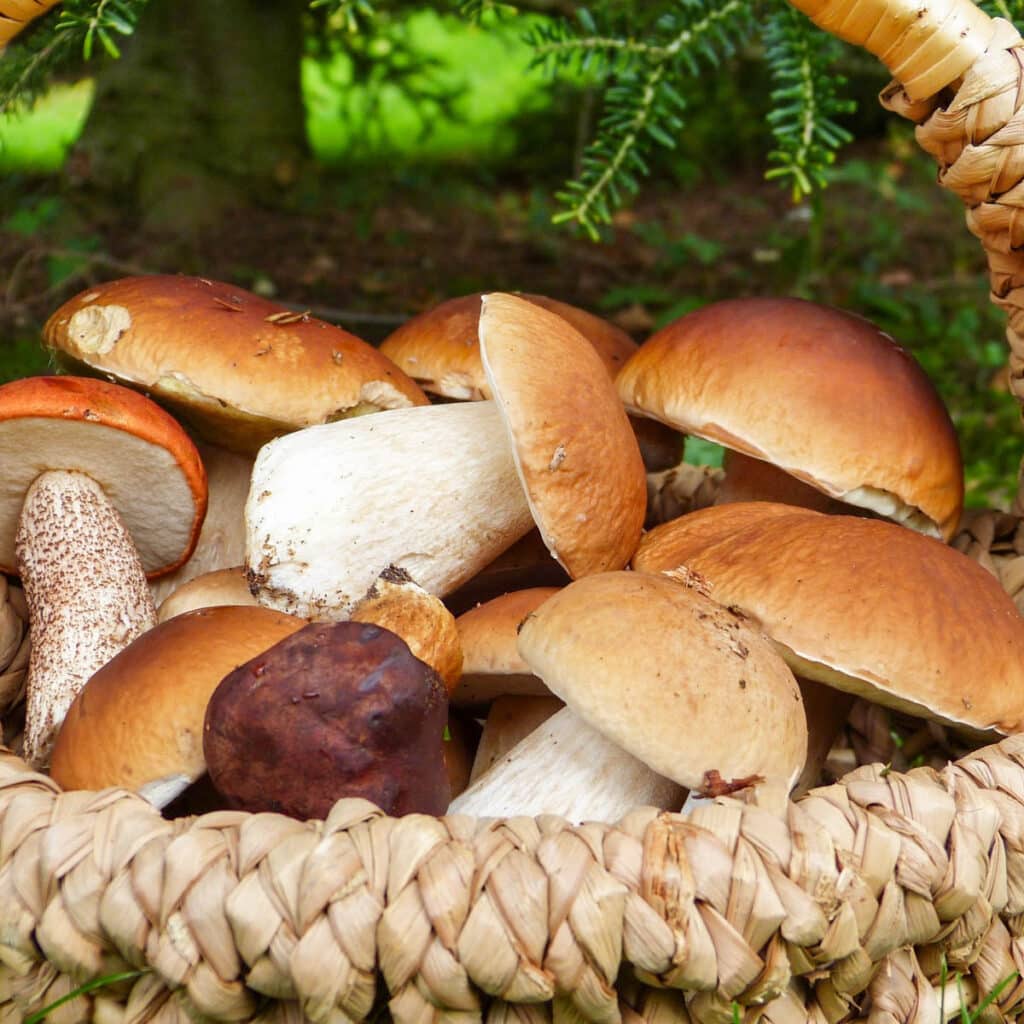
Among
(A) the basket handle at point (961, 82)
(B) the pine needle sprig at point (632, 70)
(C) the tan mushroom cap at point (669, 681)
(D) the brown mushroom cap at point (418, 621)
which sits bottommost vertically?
(D) the brown mushroom cap at point (418, 621)

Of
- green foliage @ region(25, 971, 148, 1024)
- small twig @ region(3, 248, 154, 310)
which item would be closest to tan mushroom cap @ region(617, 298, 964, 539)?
green foliage @ region(25, 971, 148, 1024)

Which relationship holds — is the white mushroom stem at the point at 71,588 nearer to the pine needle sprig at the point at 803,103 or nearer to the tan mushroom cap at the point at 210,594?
the tan mushroom cap at the point at 210,594

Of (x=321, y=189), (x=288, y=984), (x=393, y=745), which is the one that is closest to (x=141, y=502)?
(x=393, y=745)

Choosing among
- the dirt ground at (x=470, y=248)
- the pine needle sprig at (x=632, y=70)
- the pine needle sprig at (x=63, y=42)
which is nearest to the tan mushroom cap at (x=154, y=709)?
the pine needle sprig at (x=63, y=42)

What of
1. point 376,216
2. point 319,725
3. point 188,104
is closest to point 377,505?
point 319,725

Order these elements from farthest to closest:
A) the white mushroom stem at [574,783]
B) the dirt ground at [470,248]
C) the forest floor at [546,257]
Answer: the dirt ground at [470,248]
the forest floor at [546,257]
the white mushroom stem at [574,783]

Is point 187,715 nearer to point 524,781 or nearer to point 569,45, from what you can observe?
point 524,781
